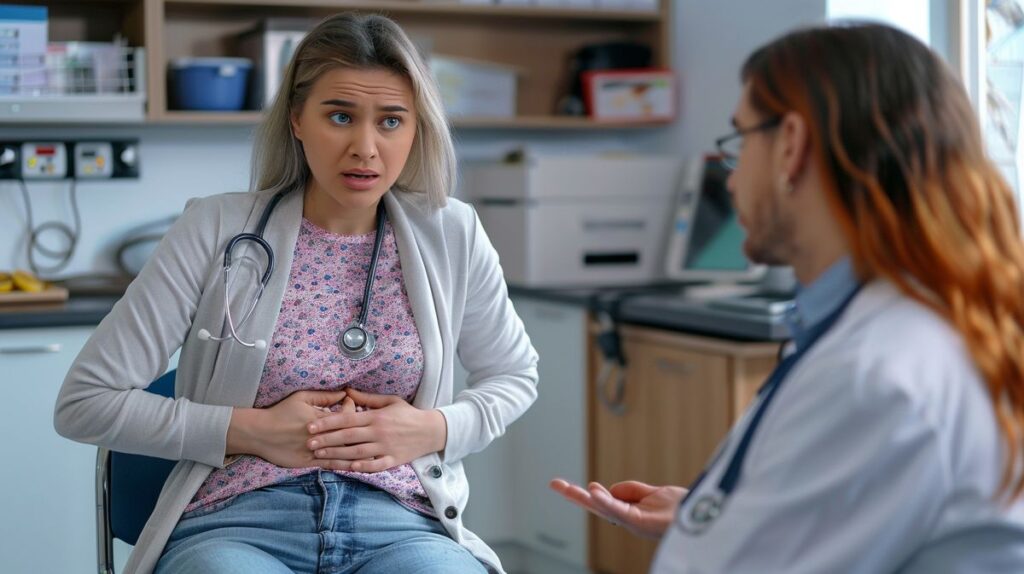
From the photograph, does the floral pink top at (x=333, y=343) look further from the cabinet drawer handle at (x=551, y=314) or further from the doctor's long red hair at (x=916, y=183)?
the cabinet drawer handle at (x=551, y=314)

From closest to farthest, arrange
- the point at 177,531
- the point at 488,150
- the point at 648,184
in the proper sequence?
1. the point at 177,531
2. the point at 648,184
3. the point at 488,150

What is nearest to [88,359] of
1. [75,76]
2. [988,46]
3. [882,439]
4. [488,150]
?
[882,439]

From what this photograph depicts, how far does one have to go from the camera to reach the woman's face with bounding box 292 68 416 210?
165cm

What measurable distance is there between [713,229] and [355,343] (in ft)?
6.27

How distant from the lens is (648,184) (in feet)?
11.7

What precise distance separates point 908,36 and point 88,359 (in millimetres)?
1047

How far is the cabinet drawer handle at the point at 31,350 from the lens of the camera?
2834mm

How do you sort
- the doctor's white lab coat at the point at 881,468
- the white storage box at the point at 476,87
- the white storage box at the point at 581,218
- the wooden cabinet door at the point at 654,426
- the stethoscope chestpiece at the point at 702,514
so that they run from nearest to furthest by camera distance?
the doctor's white lab coat at the point at 881,468 < the stethoscope chestpiece at the point at 702,514 < the wooden cabinet door at the point at 654,426 < the white storage box at the point at 581,218 < the white storage box at the point at 476,87

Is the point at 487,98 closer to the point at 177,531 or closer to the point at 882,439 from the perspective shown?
the point at 177,531

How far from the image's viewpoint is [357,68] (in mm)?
1662

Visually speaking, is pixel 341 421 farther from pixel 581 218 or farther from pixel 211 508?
pixel 581 218

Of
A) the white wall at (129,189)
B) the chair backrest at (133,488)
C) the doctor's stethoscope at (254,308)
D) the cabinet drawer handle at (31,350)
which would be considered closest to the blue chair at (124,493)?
the chair backrest at (133,488)

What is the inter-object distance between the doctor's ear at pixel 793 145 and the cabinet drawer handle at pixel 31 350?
2206 mm

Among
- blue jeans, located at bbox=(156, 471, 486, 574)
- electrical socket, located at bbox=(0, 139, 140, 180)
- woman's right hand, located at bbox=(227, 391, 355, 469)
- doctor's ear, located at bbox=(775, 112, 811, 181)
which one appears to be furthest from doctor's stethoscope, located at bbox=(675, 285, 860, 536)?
electrical socket, located at bbox=(0, 139, 140, 180)
